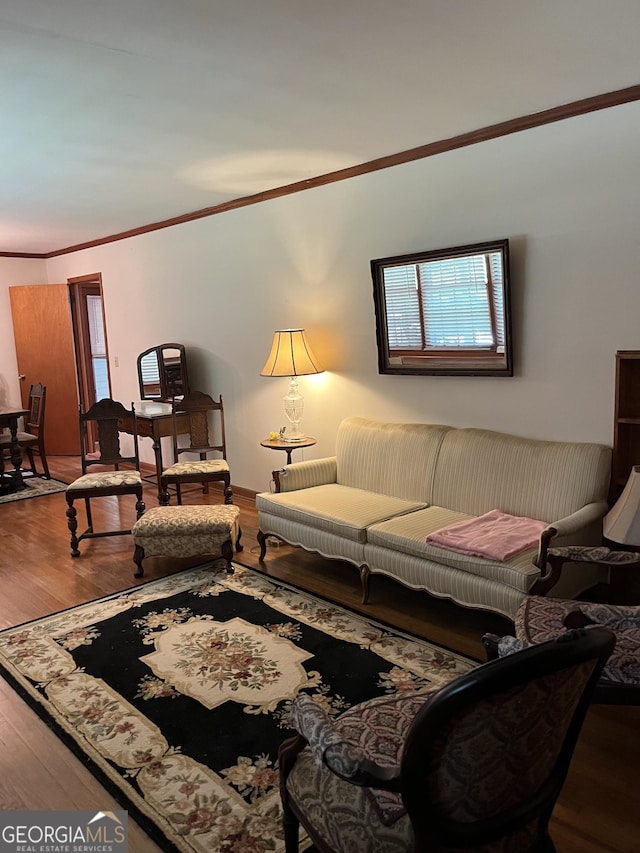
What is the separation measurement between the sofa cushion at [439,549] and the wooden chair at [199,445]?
5.12 ft

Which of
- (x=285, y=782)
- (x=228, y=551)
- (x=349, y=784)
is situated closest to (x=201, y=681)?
(x=285, y=782)

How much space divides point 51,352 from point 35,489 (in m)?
2.15

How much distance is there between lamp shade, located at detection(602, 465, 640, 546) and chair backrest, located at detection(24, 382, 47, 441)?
5.57m

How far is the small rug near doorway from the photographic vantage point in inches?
236

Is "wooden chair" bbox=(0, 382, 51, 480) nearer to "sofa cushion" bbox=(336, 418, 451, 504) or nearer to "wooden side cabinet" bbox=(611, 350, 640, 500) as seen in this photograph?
"sofa cushion" bbox=(336, 418, 451, 504)

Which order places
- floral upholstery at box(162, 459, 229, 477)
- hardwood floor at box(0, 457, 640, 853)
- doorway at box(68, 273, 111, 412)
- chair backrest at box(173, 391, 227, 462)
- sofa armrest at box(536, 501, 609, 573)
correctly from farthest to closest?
doorway at box(68, 273, 111, 412) < chair backrest at box(173, 391, 227, 462) < floral upholstery at box(162, 459, 229, 477) < sofa armrest at box(536, 501, 609, 573) < hardwood floor at box(0, 457, 640, 853)

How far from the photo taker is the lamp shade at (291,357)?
454cm

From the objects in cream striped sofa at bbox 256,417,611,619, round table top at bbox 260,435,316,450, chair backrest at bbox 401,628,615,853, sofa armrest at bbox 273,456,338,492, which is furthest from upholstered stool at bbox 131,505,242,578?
chair backrest at bbox 401,628,615,853

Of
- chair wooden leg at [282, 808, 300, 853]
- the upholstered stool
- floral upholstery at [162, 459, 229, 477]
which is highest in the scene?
floral upholstery at [162, 459, 229, 477]

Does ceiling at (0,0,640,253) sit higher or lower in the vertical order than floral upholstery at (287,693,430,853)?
higher

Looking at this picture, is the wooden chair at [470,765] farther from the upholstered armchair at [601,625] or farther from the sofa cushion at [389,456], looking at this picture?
the sofa cushion at [389,456]

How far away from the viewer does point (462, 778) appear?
1309 millimetres

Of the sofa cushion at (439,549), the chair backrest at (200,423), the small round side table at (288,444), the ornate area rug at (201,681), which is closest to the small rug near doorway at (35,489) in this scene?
the chair backrest at (200,423)

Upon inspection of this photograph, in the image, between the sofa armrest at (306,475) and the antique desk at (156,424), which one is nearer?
the sofa armrest at (306,475)
